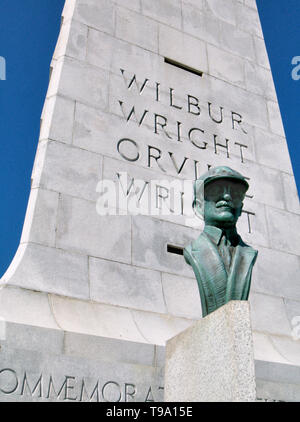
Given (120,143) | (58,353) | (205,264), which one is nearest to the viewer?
(205,264)

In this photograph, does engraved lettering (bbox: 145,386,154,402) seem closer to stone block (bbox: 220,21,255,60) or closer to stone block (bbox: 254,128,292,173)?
stone block (bbox: 254,128,292,173)

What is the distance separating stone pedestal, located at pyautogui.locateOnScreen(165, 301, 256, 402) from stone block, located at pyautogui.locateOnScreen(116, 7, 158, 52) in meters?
6.23

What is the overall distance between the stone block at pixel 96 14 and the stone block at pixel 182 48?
1.01 m

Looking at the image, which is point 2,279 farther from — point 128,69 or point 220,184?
point 128,69

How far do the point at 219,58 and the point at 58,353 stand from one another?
22.6 feet

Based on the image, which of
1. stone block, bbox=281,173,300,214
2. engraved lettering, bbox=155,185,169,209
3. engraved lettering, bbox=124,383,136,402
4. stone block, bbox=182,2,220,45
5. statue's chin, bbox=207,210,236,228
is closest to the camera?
statue's chin, bbox=207,210,236,228

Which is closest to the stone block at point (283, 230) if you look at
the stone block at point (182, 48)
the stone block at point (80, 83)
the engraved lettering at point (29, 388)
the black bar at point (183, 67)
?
the black bar at point (183, 67)

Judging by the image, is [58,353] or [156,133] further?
[156,133]

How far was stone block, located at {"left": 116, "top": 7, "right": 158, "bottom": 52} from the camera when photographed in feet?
32.7

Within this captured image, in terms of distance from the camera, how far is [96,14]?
9.77 meters

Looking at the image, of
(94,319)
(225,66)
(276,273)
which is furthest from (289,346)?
(225,66)

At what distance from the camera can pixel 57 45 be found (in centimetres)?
959

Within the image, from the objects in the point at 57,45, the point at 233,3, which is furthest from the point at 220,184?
the point at 233,3

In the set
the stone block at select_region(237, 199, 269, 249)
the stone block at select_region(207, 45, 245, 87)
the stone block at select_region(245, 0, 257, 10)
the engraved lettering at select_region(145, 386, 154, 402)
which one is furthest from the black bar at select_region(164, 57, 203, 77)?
the engraved lettering at select_region(145, 386, 154, 402)
